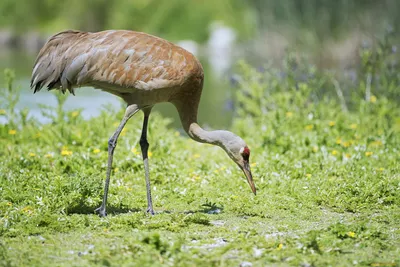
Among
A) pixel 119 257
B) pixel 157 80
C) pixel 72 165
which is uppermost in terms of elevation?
pixel 157 80

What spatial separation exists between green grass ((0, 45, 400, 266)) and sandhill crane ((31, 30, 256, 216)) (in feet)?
1.79

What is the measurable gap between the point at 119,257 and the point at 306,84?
6.61 metres

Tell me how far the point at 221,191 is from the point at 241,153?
87 cm

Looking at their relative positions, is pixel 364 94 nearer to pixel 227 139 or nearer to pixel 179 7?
pixel 227 139

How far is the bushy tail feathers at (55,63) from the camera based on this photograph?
6.50 meters

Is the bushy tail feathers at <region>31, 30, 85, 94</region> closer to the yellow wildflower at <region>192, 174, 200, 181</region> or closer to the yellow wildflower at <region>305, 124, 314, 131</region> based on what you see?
the yellow wildflower at <region>192, 174, 200, 181</region>

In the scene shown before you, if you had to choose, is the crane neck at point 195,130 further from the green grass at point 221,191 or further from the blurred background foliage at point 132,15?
the blurred background foliage at point 132,15

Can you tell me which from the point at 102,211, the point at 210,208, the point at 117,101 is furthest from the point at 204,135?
the point at 117,101

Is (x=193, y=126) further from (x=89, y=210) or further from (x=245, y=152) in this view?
(x=89, y=210)

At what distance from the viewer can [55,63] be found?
257 inches

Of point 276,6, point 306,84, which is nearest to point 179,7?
point 276,6

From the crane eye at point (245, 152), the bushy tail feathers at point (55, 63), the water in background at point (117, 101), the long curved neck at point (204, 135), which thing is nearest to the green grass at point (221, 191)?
the crane eye at point (245, 152)

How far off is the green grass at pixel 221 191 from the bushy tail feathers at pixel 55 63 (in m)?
0.96

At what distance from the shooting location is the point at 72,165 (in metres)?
7.52
